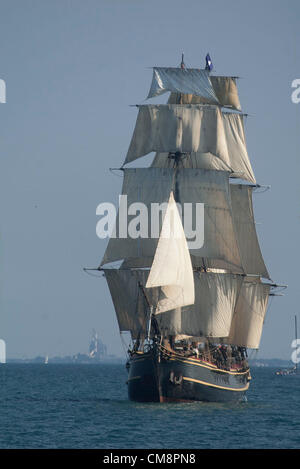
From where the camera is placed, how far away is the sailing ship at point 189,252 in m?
66.2

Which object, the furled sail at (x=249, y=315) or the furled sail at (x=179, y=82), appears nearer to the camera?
the furled sail at (x=249, y=315)

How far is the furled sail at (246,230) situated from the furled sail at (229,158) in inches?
54.5

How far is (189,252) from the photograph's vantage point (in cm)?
7481

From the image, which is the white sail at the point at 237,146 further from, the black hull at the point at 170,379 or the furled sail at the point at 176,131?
the black hull at the point at 170,379

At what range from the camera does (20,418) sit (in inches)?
2365

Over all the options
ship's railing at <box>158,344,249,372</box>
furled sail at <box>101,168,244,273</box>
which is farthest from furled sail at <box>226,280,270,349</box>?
ship's railing at <box>158,344,249,372</box>

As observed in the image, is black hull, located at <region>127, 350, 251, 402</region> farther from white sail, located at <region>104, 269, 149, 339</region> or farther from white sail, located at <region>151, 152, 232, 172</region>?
white sail, located at <region>151, 152, 232, 172</region>

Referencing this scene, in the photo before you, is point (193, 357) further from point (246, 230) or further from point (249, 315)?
point (246, 230)

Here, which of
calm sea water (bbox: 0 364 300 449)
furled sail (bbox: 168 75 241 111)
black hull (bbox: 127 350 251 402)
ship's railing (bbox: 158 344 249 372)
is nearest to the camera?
calm sea water (bbox: 0 364 300 449)

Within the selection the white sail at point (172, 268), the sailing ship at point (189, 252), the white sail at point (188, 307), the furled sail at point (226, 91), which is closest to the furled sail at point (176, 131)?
the sailing ship at point (189, 252)

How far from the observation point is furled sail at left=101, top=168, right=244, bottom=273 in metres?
75.6

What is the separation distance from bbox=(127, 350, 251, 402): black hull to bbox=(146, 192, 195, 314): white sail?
11.6 feet

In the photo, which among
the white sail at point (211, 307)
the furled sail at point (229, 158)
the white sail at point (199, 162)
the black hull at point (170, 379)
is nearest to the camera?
the black hull at point (170, 379)
